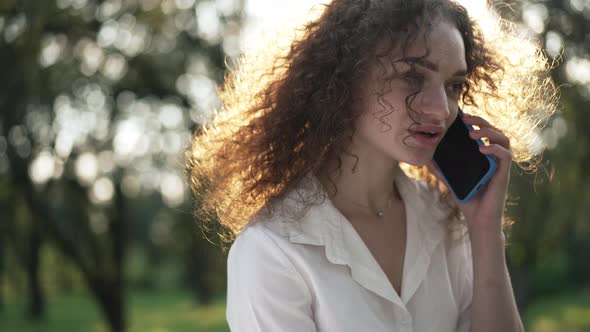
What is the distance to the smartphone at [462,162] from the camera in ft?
6.29

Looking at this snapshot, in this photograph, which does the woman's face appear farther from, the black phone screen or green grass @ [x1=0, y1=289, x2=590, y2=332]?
green grass @ [x1=0, y1=289, x2=590, y2=332]

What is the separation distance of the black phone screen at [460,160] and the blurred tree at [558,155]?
1896 millimetres

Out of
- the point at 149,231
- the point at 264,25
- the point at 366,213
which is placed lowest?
the point at 149,231

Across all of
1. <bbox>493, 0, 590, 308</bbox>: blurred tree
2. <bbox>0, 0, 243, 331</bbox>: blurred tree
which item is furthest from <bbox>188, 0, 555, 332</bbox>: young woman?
<bbox>0, 0, 243, 331</bbox>: blurred tree

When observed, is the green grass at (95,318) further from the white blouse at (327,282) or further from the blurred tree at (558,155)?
the white blouse at (327,282)

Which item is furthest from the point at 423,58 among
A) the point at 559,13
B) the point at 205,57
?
the point at 205,57

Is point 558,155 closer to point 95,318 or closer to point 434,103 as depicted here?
point 434,103

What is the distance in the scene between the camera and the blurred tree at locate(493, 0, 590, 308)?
12.6 feet

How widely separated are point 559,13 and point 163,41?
407 cm

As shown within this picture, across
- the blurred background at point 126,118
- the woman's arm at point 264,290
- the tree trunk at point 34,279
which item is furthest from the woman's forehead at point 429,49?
the tree trunk at point 34,279

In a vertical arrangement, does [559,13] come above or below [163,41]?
above

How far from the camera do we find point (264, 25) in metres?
2.11

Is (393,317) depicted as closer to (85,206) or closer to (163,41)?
(163,41)

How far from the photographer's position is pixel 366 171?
1913 mm
